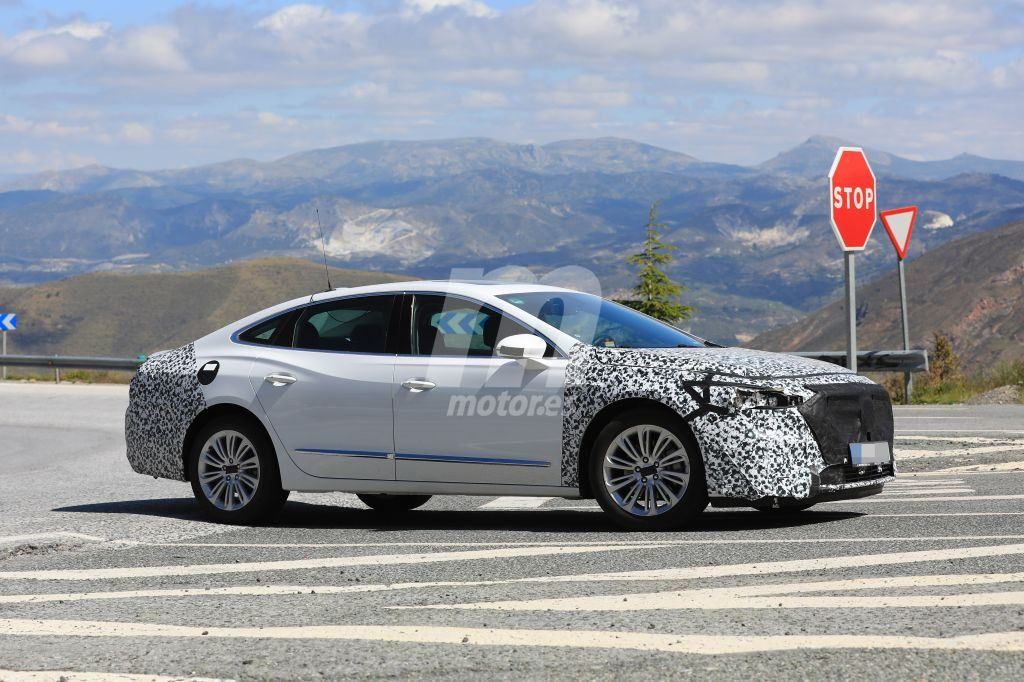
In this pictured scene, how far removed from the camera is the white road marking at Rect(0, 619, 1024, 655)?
4.86m

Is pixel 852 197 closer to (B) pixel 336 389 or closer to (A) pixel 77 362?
(B) pixel 336 389

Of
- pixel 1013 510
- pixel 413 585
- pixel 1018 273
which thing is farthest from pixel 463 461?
pixel 1018 273

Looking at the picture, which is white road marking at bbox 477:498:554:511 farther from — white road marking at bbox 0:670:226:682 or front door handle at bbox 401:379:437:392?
white road marking at bbox 0:670:226:682

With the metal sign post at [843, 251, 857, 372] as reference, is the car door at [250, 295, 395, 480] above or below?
below

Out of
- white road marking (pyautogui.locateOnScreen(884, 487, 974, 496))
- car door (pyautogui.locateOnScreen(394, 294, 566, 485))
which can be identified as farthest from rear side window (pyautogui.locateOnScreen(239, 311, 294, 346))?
white road marking (pyautogui.locateOnScreen(884, 487, 974, 496))

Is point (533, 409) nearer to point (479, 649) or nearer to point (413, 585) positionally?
point (413, 585)

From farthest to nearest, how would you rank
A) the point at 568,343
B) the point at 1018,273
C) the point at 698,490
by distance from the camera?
the point at 1018,273 → the point at 568,343 → the point at 698,490

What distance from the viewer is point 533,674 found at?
464cm

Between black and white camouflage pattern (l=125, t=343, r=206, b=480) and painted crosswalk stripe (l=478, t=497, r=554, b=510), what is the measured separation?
216cm

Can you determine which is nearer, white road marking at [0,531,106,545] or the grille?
the grille

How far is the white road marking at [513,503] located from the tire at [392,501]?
1.67 ft

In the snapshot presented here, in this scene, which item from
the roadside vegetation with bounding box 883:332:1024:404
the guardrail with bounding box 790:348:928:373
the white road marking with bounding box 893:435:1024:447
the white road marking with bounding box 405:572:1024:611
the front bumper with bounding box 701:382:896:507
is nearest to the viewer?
the white road marking with bounding box 405:572:1024:611

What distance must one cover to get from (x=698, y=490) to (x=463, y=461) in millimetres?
1452

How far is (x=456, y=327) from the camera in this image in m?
8.63
